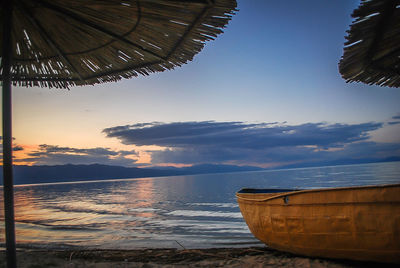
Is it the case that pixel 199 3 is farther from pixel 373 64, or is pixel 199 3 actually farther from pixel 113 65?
pixel 373 64

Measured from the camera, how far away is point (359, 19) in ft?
8.81

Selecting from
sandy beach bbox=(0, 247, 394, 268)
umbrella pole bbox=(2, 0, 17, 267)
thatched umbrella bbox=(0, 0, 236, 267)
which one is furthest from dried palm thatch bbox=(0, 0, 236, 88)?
sandy beach bbox=(0, 247, 394, 268)

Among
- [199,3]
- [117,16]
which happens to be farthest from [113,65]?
[199,3]

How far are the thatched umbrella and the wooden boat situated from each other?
3495mm

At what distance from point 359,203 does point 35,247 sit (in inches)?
385

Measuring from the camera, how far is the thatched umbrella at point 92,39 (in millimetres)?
2287

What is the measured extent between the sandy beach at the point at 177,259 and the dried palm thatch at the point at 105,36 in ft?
13.4

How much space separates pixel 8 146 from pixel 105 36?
1458 millimetres

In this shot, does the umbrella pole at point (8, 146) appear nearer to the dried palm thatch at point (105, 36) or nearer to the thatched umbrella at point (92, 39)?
the thatched umbrella at point (92, 39)

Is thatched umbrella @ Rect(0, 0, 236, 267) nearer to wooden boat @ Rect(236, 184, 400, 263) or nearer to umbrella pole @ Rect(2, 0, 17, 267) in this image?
umbrella pole @ Rect(2, 0, 17, 267)

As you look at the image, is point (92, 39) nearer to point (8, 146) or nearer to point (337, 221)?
point (8, 146)

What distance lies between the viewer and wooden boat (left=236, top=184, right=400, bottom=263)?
4051 mm

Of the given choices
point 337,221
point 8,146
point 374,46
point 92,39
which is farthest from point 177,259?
point 374,46

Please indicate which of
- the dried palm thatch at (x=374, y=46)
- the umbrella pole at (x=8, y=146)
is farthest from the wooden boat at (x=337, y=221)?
the umbrella pole at (x=8, y=146)
